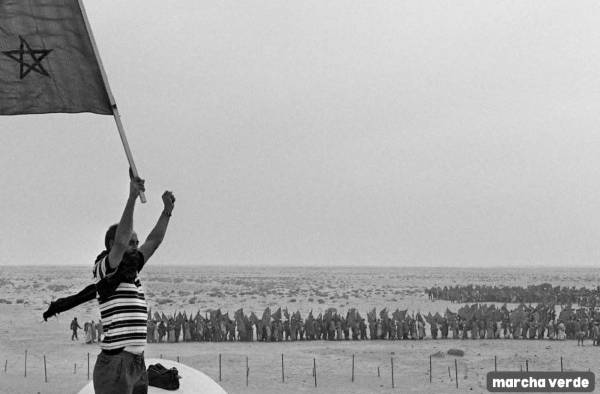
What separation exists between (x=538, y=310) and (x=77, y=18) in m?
24.9

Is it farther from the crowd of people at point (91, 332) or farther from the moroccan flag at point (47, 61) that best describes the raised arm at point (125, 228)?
the crowd of people at point (91, 332)

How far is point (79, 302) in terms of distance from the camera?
3707 mm

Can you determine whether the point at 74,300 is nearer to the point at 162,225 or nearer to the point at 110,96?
the point at 162,225

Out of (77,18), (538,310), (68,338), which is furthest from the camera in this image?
(538,310)

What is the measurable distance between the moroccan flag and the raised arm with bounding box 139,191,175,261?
2.06ft

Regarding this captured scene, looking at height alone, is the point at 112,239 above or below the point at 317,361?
above

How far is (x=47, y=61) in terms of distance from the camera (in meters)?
4.11

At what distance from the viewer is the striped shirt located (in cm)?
370

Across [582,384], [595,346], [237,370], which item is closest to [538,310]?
[595,346]

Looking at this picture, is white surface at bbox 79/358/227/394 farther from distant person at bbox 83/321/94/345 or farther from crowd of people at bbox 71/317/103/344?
distant person at bbox 83/321/94/345

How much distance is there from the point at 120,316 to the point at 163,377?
6.61 ft

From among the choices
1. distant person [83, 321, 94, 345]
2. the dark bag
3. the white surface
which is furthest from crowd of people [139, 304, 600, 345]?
the dark bag

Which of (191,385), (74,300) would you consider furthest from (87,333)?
(74,300)

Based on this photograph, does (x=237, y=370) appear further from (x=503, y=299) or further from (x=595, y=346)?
(x=503, y=299)
